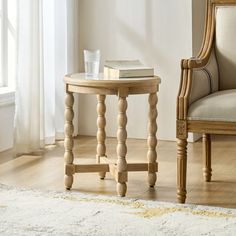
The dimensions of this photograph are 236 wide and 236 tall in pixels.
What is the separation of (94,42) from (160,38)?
52 cm

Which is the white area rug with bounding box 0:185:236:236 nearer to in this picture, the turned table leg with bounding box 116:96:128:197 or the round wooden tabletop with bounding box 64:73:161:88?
the turned table leg with bounding box 116:96:128:197

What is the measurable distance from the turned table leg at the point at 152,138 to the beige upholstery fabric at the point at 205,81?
0.77 feet

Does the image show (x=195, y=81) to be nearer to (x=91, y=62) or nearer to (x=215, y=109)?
(x=215, y=109)

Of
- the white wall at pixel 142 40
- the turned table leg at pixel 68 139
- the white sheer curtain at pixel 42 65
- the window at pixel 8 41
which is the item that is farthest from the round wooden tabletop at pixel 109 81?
the white wall at pixel 142 40

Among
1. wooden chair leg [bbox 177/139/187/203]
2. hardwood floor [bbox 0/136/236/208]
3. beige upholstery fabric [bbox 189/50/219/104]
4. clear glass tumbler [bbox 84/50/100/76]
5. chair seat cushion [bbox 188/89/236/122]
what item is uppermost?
clear glass tumbler [bbox 84/50/100/76]

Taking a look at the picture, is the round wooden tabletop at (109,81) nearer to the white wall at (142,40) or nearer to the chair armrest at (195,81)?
the chair armrest at (195,81)

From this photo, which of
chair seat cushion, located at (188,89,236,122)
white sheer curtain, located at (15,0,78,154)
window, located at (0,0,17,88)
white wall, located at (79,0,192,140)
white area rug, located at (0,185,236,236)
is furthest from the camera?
white wall, located at (79,0,192,140)

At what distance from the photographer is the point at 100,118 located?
381 centimetres

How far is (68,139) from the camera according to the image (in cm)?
355

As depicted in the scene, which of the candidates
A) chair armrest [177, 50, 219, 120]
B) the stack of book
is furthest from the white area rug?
the stack of book

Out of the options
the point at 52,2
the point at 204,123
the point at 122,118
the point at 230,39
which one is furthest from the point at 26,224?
the point at 52,2

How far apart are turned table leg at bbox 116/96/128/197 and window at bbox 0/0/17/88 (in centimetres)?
162

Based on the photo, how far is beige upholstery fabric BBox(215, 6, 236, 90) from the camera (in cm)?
372

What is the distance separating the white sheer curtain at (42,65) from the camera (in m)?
4.51
